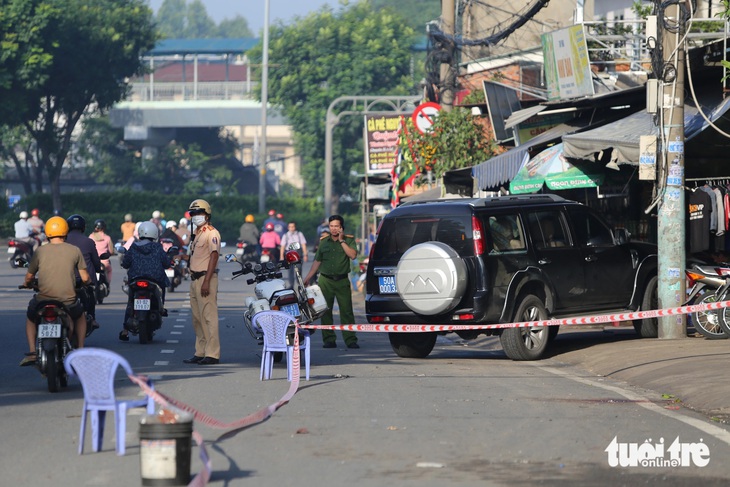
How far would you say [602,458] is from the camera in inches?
339

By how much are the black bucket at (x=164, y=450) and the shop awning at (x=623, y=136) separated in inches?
422

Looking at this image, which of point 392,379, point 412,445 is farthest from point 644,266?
point 412,445

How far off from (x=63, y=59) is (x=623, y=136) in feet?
171

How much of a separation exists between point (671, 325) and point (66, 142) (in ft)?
175

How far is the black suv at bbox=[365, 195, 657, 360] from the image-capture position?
592 inches

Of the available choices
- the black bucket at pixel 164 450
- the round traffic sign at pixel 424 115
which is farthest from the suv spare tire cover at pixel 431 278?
the round traffic sign at pixel 424 115

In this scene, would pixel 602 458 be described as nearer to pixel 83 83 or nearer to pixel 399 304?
pixel 399 304

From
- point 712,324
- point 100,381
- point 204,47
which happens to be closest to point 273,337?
point 100,381

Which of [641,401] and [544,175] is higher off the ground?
[544,175]

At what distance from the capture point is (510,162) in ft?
71.5

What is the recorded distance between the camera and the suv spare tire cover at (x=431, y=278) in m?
14.9

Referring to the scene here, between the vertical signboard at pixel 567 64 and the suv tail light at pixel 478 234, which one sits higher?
the vertical signboard at pixel 567 64

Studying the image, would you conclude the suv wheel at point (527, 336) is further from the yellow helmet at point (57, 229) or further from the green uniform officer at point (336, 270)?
the yellow helmet at point (57, 229)

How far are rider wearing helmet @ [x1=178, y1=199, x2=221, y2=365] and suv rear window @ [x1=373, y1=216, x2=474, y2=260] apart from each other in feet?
7.40
